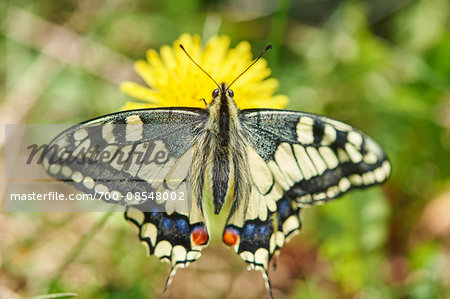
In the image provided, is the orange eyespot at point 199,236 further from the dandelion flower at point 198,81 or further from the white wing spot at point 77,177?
the dandelion flower at point 198,81

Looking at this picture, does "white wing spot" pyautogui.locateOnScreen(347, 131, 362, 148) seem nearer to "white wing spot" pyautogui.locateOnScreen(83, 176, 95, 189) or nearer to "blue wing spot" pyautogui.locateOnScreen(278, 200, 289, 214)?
"blue wing spot" pyautogui.locateOnScreen(278, 200, 289, 214)

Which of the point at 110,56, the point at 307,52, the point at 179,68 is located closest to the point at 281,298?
the point at 179,68

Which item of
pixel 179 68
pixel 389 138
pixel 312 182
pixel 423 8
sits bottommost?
pixel 312 182

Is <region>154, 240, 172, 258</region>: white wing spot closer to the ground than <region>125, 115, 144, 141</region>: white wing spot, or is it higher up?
closer to the ground

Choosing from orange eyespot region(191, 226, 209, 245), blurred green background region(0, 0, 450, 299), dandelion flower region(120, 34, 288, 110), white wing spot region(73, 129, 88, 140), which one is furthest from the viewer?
blurred green background region(0, 0, 450, 299)

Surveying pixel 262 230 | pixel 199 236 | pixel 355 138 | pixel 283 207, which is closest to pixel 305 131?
pixel 355 138

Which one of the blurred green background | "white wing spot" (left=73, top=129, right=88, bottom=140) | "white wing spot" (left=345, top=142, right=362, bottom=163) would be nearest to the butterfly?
"white wing spot" (left=345, top=142, right=362, bottom=163)

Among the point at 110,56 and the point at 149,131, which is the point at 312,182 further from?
the point at 110,56
